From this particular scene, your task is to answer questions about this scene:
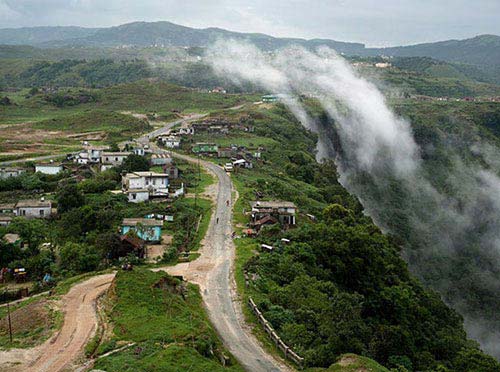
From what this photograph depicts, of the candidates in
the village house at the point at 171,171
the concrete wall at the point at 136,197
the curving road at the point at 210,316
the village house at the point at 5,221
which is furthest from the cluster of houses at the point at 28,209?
the village house at the point at 171,171

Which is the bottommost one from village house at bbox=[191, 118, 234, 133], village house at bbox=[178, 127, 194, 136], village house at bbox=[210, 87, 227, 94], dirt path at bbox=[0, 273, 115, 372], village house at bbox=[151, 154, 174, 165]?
dirt path at bbox=[0, 273, 115, 372]

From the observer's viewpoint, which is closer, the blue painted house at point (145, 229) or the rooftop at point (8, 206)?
the blue painted house at point (145, 229)

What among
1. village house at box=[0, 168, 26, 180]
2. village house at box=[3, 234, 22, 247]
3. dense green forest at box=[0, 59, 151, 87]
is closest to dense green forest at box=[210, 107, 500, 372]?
village house at box=[3, 234, 22, 247]

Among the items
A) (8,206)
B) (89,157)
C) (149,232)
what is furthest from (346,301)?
(89,157)

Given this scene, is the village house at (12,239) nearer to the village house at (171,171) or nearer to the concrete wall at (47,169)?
the village house at (171,171)

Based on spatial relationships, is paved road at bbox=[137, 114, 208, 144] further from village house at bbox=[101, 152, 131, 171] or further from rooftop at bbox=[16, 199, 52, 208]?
rooftop at bbox=[16, 199, 52, 208]

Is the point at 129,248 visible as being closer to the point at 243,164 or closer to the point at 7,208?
the point at 7,208

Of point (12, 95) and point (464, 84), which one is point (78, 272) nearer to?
point (12, 95)

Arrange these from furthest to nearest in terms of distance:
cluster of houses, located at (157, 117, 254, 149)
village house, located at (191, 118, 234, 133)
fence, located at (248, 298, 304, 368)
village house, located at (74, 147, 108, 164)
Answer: village house, located at (191, 118, 234, 133) → cluster of houses, located at (157, 117, 254, 149) → village house, located at (74, 147, 108, 164) → fence, located at (248, 298, 304, 368)
